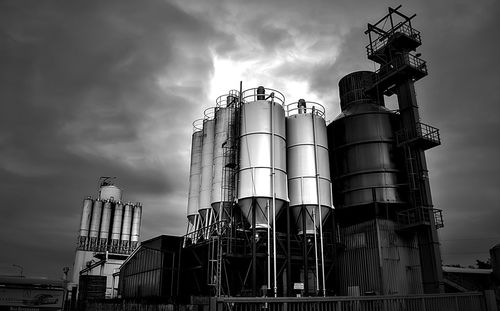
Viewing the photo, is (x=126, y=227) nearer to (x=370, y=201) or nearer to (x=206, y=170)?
(x=206, y=170)

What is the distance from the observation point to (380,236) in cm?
3127

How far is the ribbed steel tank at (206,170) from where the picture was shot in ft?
110

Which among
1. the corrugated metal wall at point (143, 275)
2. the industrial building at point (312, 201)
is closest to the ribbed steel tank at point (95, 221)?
the corrugated metal wall at point (143, 275)

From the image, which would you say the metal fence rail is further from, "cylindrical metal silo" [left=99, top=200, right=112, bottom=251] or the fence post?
"cylindrical metal silo" [left=99, top=200, right=112, bottom=251]

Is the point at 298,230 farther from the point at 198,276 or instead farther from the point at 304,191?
the point at 198,276

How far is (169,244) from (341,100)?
22.1 metres

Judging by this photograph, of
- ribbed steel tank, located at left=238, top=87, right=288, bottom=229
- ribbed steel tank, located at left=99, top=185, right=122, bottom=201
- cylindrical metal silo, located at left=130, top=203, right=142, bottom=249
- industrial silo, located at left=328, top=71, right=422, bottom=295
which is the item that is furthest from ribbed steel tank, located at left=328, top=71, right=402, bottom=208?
ribbed steel tank, located at left=99, top=185, right=122, bottom=201

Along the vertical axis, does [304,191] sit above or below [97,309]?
above

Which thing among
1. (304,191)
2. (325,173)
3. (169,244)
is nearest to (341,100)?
(325,173)

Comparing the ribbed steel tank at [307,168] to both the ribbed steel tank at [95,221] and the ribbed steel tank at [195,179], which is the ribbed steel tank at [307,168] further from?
the ribbed steel tank at [95,221]

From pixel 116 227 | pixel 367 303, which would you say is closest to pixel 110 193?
pixel 116 227

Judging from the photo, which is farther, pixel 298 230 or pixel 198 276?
pixel 198 276

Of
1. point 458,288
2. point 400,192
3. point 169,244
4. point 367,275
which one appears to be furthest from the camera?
point 169,244

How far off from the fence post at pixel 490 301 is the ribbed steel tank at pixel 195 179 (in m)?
24.1
